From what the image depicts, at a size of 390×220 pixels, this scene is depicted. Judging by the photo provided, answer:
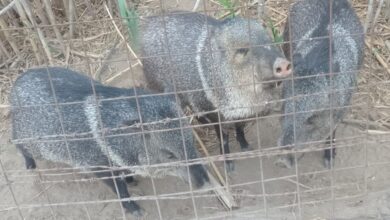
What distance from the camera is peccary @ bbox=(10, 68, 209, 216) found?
327cm

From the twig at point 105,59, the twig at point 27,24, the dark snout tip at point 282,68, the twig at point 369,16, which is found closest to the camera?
the dark snout tip at point 282,68

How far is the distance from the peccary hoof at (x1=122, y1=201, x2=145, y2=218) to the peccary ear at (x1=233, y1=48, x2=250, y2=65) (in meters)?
1.00

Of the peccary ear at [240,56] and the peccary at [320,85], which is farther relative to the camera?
the peccary ear at [240,56]

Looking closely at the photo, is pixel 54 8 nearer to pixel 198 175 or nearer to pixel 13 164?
pixel 13 164

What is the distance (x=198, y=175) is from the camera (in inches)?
132

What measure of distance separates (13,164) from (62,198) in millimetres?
523

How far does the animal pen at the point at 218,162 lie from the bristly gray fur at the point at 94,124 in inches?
3.7

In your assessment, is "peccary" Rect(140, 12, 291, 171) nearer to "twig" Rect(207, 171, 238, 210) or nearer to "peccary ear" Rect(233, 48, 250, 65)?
"peccary ear" Rect(233, 48, 250, 65)

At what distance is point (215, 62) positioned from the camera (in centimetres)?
366

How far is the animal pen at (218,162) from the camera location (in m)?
3.32

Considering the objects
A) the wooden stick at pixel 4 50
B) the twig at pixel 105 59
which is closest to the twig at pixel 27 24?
the wooden stick at pixel 4 50

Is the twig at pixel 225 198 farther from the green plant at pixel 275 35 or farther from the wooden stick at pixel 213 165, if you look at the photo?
the green plant at pixel 275 35

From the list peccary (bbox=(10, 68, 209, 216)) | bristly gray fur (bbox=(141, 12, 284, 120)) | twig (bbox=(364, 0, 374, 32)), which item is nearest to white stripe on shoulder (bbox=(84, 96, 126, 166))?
peccary (bbox=(10, 68, 209, 216))

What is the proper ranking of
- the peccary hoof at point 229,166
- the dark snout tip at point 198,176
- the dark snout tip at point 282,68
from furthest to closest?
1. the peccary hoof at point 229,166
2. the dark snout tip at point 198,176
3. the dark snout tip at point 282,68
